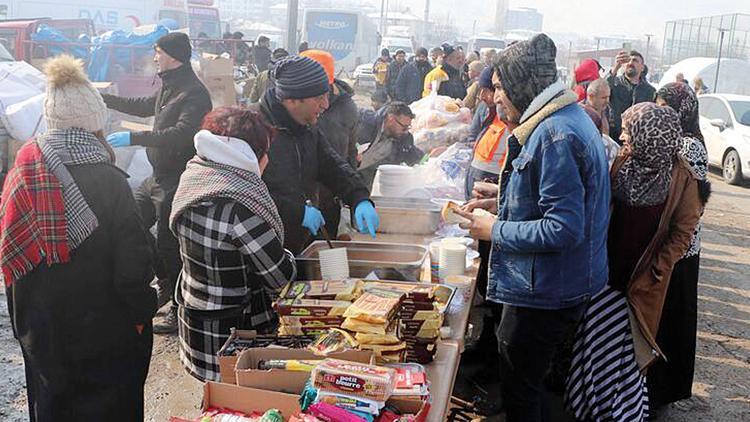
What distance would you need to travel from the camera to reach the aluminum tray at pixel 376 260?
294cm

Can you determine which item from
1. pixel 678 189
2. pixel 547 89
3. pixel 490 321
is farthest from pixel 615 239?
pixel 490 321

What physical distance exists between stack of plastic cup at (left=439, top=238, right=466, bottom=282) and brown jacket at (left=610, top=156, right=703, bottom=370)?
811 mm

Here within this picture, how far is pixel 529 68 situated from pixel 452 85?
868cm

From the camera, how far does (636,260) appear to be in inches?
125

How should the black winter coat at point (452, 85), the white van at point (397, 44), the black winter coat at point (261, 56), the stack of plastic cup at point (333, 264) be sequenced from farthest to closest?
the white van at point (397, 44) < the black winter coat at point (261, 56) < the black winter coat at point (452, 85) < the stack of plastic cup at point (333, 264)

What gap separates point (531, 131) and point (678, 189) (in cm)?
116

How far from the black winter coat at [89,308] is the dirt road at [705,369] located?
3.77ft

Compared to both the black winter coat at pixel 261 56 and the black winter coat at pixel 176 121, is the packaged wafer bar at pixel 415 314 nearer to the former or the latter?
the black winter coat at pixel 176 121

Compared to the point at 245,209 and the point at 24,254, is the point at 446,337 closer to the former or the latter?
the point at 245,209

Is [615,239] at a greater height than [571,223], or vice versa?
[571,223]

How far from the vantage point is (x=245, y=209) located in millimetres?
2336

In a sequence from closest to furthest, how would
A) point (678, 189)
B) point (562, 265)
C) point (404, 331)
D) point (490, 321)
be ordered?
1. point (404, 331)
2. point (562, 265)
3. point (678, 189)
4. point (490, 321)

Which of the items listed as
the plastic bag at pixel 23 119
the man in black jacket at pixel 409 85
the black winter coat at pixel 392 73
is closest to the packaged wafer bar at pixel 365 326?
the plastic bag at pixel 23 119

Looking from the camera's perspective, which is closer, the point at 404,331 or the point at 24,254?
the point at 404,331
